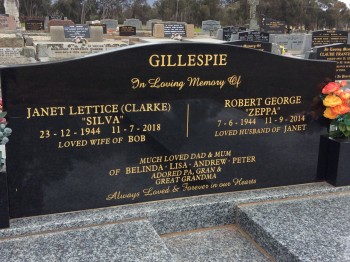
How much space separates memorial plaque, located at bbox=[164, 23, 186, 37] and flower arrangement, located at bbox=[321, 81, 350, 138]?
20.5m

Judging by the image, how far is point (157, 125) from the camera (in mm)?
3299

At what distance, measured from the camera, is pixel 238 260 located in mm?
3023

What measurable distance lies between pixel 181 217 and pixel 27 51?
1328cm

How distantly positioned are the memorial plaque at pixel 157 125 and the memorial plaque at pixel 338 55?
23.3 feet

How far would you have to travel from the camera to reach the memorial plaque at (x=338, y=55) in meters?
10.3

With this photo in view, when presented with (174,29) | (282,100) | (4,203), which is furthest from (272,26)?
(4,203)

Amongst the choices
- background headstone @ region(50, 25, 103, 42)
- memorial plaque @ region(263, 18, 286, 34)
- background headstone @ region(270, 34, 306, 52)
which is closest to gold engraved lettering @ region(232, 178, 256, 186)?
background headstone @ region(50, 25, 103, 42)

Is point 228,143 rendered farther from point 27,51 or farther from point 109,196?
point 27,51

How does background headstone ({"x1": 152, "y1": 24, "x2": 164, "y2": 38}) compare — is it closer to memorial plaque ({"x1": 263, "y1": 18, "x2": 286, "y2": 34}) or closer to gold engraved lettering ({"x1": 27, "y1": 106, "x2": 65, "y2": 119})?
memorial plaque ({"x1": 263, "y1": 18, "x2": 286, "y2": 34})

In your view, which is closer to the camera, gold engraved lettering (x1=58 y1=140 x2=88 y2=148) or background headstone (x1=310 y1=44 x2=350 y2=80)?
gold engraved lettering (x1=58 y1=140 x2=88 y2=148)

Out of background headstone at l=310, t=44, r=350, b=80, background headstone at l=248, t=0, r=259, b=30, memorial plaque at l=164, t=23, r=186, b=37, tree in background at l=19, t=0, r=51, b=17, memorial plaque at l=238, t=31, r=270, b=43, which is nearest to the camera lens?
background headstone at l=310, t=44, r=350, b=80

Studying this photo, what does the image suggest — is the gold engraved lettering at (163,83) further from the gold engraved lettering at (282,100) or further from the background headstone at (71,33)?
the background headstone at (71,33)

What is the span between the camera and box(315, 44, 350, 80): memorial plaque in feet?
33.8

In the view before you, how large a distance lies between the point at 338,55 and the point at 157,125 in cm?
879
